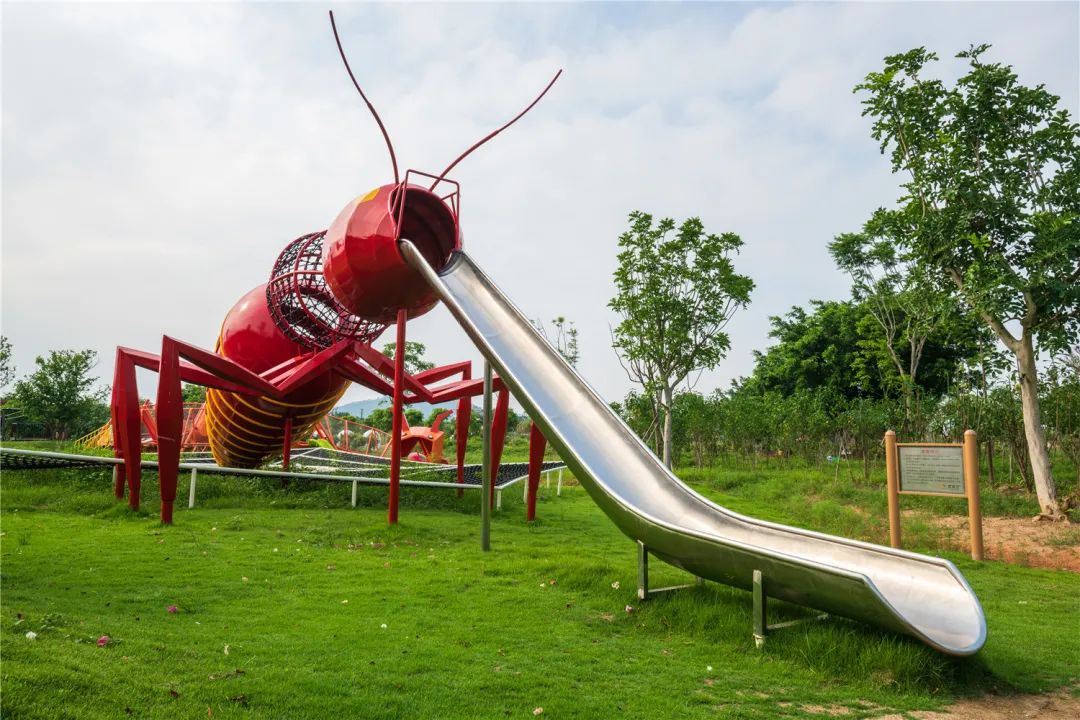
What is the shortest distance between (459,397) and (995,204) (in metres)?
10.4

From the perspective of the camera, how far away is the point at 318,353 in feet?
35.7

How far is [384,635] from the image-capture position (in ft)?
15.8

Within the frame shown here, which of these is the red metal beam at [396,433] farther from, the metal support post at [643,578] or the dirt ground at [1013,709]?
the dirt ground at [1013,709]

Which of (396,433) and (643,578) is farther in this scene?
(396,433)

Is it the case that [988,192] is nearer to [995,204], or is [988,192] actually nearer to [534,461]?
[995,204]

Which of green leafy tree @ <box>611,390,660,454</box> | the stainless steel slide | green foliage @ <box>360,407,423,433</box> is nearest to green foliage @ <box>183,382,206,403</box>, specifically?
green foliage @ <box>360,407,423,433</box>

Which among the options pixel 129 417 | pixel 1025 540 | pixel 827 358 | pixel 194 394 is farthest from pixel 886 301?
pixel 194 394

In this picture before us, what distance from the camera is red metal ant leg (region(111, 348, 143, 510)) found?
9.04 metres

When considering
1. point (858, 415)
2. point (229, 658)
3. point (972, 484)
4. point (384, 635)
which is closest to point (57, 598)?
point (229, 658)

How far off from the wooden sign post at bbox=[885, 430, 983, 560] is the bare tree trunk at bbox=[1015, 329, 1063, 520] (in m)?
4.59

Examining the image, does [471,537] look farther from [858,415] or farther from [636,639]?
[858,415]

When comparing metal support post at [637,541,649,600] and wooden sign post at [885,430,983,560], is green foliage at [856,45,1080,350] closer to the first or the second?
wooden sign post at [885,430,983,560]

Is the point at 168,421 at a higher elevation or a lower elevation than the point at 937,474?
higher

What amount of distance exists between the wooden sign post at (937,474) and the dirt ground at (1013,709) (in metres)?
4.83
